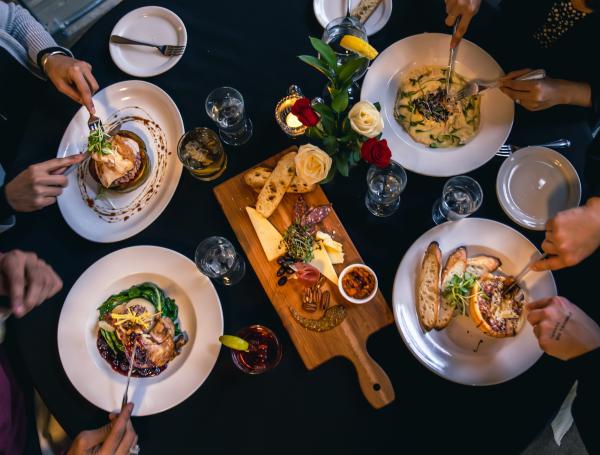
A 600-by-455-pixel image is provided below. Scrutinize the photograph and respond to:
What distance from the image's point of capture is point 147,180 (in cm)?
176

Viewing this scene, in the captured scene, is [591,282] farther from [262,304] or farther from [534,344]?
[262,304]

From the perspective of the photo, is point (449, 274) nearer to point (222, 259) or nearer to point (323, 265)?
point (323, 265)

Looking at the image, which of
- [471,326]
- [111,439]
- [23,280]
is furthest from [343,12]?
[111,439]

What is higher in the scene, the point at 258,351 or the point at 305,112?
the point at 305,112

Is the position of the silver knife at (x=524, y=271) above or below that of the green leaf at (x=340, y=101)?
below

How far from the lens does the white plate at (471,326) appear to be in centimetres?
147

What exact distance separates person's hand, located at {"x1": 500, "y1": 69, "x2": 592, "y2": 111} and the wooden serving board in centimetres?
77

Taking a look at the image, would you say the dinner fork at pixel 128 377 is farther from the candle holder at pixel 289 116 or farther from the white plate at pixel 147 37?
the white plate at pixel 147 37

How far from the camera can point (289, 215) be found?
168 centimetres

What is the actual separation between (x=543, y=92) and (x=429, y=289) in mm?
799

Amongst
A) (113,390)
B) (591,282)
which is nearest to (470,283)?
(591,282)

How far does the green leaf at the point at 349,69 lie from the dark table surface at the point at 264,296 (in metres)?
0.40

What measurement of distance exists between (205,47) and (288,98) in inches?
17.3

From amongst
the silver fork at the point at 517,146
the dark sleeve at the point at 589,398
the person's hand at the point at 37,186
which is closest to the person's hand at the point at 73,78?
the person's hand at the point at 37,186
